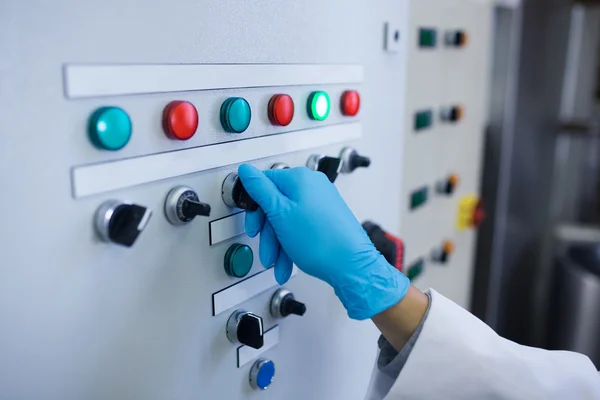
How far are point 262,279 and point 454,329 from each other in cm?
25

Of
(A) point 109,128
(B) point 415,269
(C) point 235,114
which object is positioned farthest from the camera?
(B) point 415,269

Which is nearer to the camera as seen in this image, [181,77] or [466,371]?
[181,77]


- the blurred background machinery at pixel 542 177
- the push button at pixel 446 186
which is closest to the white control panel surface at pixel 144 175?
the push button at pixel 446 186

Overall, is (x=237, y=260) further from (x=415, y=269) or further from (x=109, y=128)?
(x=415, y=269)

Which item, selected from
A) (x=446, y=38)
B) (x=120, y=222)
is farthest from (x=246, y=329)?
(x=446, y=38)

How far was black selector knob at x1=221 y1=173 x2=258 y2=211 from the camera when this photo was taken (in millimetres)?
593

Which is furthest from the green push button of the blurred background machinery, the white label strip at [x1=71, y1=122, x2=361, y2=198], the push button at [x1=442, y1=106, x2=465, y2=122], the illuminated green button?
the blurred background machinery

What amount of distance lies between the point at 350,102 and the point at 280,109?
0.16 metres

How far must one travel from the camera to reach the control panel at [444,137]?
1110 millimetres

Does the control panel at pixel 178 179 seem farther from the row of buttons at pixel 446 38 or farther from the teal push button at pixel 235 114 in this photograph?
the row of buttons at pixel 446 38

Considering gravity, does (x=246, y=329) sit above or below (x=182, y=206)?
below

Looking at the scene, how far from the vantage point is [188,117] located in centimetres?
52

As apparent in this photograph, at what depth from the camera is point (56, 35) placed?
417 millimetres

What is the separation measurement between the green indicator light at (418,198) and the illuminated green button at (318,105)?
470mm
